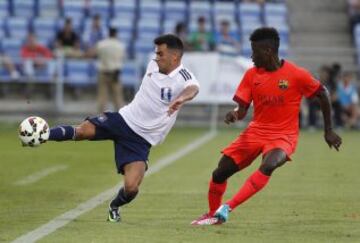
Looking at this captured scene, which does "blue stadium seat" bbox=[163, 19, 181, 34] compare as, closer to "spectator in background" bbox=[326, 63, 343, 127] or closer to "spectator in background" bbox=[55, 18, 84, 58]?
"spectator in background" bbox=[55, 18, 84, 58]

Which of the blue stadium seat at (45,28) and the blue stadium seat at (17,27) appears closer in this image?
the blue stadium seat at (45,28)

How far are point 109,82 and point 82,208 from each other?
14.7 metres

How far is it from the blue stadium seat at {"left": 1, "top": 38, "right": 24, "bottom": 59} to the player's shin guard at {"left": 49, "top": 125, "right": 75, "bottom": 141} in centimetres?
1771

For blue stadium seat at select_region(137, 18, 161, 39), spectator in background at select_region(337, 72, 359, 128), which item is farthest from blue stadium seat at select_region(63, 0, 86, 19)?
spectator in background at select_region(337, 72, 359, 128)

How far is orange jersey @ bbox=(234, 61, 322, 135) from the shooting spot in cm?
1130

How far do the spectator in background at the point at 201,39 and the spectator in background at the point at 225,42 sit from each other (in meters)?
0.22

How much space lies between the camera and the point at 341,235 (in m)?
10.4

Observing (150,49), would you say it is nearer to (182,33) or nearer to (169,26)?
(182,33)

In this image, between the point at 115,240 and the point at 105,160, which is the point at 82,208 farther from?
the point at 105,160

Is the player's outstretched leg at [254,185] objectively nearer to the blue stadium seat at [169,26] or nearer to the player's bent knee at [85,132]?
the player's bent knee at [85,132]

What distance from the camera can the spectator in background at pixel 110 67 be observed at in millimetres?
26938

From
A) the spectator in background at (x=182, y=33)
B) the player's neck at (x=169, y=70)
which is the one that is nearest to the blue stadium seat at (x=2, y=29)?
the spectator in background at (x=182, y=33)

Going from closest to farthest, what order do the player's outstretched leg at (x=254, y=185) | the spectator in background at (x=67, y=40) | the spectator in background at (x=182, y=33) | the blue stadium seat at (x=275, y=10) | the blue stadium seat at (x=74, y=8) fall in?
the player's outstretched leg at (x=254, y=185), the spectator in background at (x=182, y=33), the spectator in background at (x=67, y=40), the blue stadium seat at (x=74, y=8), the blue stadium seat at (x=275, y=10)

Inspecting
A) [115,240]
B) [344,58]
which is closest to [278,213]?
[115,240]
